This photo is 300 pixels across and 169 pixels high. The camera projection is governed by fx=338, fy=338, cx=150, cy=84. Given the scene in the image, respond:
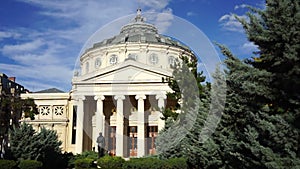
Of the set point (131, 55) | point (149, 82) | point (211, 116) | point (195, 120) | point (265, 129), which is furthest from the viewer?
point (131, 55)

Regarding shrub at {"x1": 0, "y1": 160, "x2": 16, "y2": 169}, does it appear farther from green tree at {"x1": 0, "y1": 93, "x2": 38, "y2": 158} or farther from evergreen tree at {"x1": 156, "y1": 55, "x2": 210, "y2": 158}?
green tree at {"x1": 0, "y1": 93, "x2": 38, "y2": 158}

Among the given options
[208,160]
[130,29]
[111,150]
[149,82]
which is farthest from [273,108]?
[130,29]

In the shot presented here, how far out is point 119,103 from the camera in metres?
41.7

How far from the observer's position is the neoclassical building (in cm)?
4141

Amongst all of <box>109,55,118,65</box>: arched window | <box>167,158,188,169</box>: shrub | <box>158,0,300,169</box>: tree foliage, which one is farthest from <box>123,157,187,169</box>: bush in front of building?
<box>109,55,118,65</box>: arched window

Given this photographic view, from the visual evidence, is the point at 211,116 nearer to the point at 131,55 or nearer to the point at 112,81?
the point at 112,81

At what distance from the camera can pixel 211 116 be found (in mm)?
17781

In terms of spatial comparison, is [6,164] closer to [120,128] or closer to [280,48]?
[280,48]

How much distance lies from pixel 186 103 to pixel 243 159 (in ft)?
41.5

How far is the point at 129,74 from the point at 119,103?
3836 mm

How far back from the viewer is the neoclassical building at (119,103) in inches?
1630

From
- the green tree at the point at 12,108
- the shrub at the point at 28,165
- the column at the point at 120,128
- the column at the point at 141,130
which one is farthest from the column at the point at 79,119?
the shrub at the point at 28,165

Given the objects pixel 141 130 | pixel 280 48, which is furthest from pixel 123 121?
pixel 280 48

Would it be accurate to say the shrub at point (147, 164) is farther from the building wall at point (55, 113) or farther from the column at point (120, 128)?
the building wall at point (55, 113)
